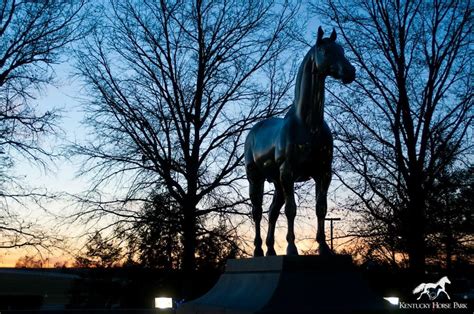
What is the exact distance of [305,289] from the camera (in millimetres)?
7051

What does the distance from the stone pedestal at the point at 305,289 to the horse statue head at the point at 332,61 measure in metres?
2.08

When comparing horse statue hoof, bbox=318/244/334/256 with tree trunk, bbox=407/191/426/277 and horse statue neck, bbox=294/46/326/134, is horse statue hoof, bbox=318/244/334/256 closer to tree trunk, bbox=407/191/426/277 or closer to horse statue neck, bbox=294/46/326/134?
horse statue neck, bbox=294/46/326/134

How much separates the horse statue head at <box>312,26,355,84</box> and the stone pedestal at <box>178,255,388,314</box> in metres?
2.08

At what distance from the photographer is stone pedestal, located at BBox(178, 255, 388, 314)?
22.5ft

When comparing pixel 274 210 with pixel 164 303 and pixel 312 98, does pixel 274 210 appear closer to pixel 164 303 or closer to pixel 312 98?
pixel 312 98

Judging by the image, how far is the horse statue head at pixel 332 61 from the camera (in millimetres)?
7168

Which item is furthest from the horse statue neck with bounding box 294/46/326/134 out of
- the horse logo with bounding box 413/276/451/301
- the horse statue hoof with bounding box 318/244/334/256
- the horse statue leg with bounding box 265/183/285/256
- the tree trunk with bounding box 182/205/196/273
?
the tree trunk with bounding box 182/205/196/273

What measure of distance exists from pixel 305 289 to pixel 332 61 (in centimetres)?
255

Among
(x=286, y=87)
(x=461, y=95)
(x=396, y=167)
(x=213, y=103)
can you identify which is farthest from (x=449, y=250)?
(x=213, y=103)

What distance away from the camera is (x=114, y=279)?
2320cm

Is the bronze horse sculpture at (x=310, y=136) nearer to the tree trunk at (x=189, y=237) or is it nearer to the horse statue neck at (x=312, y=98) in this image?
the horse statue neck at (x=312, y=98)

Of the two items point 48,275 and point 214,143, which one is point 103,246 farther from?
point 48,275

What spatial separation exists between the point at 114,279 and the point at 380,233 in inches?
388

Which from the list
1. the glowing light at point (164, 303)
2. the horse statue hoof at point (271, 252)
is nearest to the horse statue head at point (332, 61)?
the horse statue hoof at point (271, 252)
